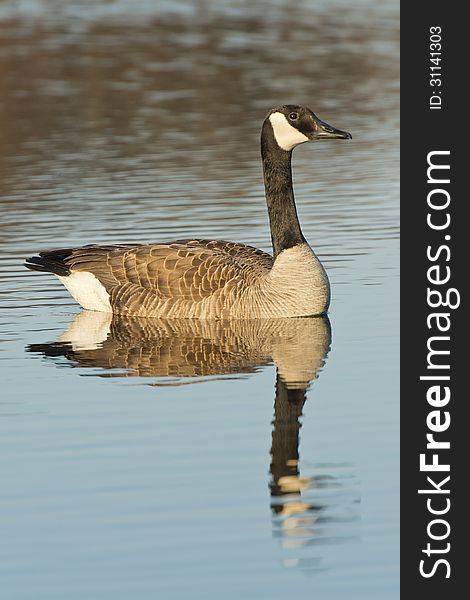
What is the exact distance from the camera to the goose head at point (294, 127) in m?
16.2

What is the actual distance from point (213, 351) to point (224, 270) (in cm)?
159

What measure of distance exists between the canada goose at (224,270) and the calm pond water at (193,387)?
28cm

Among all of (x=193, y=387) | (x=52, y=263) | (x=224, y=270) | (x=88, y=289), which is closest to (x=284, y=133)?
(x=224, y=270)

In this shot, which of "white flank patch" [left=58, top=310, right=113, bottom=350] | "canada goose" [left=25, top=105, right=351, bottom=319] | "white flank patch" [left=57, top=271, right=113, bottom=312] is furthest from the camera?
"white flank patch" [left=57, top=271, right=113, bottom=312]

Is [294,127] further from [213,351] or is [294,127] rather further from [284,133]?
[213,351]

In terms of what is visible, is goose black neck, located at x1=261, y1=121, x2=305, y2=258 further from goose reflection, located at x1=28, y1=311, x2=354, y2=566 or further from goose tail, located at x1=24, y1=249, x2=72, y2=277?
goose tail, located at x1=24, y1=249, x2=72, y2=277

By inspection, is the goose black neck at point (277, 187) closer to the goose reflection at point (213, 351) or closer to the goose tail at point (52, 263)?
the goose reflection at point (213, 351)

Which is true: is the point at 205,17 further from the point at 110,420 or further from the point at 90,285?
the point at 110,420

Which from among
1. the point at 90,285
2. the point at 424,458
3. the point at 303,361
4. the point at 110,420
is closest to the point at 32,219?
the point at 90,285

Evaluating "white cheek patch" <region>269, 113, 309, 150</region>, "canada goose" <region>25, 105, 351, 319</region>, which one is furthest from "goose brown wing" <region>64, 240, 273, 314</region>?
"white cheek patch" <region>269, 113, 309, 150</region>

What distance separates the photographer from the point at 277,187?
16.7 metres

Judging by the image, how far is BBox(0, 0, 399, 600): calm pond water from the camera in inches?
353

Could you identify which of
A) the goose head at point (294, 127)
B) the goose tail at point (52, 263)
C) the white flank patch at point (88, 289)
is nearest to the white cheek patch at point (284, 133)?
the goose head at point (294, 127)

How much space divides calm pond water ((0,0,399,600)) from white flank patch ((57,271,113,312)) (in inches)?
8.1
